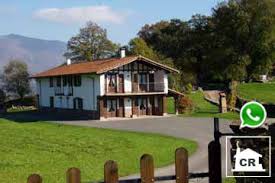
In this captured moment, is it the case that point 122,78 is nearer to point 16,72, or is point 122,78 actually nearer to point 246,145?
point 16,72

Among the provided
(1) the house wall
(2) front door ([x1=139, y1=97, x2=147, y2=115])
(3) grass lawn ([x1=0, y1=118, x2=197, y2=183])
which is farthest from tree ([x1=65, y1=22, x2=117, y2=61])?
(3) grass lawn ([x1=0, y1=118, x2=197, y2=183])

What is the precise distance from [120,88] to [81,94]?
218 inches

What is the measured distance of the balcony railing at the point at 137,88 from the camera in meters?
57.2

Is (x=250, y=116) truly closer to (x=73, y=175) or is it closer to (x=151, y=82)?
(x=73, y=175)

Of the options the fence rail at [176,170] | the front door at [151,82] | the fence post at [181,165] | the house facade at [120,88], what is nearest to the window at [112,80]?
the house facade at [120,88]

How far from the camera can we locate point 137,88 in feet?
193

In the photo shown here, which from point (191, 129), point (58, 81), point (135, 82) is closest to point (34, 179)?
point (191, 129)

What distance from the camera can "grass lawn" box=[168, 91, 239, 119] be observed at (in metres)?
54.2

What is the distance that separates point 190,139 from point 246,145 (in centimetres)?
3029

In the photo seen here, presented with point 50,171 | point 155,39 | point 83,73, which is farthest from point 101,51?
point 50,171

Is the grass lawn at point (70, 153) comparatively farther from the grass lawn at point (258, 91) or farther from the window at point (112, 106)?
Answer: the grass lawn at point (258, 91)

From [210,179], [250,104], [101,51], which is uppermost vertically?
[101,51]

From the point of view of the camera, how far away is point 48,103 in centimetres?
7088

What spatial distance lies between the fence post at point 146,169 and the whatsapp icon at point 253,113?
2.45 feet
